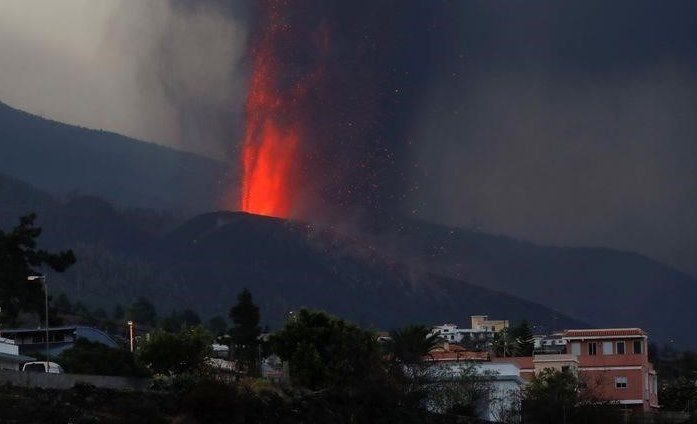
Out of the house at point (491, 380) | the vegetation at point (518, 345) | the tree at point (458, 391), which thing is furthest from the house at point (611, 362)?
the tree at point (458, 391)

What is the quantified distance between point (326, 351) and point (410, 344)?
46.5ft

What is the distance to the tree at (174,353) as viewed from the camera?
324ft

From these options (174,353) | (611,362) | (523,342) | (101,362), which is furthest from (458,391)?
(523,342)

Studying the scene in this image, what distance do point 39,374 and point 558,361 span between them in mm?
87497

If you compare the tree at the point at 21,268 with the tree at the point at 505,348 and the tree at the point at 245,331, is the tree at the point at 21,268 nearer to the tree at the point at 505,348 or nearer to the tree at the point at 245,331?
the tree at the point at 245,331

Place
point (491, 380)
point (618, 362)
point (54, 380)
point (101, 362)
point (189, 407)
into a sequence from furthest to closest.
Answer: point (618, 362)
point (491, 380)
point (101, 362)
point (189, 407)
point (54, 380)

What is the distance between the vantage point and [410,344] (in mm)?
117188

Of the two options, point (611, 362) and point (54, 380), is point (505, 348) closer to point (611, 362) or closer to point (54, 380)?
point (611, 362)

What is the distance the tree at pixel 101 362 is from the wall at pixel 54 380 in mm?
27673

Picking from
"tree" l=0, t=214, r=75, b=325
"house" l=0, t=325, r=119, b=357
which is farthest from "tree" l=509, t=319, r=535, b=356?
"tree" l=0, t=214, r=75, b=325

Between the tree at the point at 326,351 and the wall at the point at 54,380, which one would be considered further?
the tree at the point at 326,351

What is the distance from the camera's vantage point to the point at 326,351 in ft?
344

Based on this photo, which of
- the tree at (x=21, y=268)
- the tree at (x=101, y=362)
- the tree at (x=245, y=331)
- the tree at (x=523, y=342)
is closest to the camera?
the tree at (x=101, y=362)

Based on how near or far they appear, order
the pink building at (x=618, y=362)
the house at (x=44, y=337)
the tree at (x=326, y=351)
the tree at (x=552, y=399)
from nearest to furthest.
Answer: the tree at (x=326, y=351) < the tree at (x=552, y=399) < the house at (x=44, y=337) < the pink building at (x=618, y=362)
